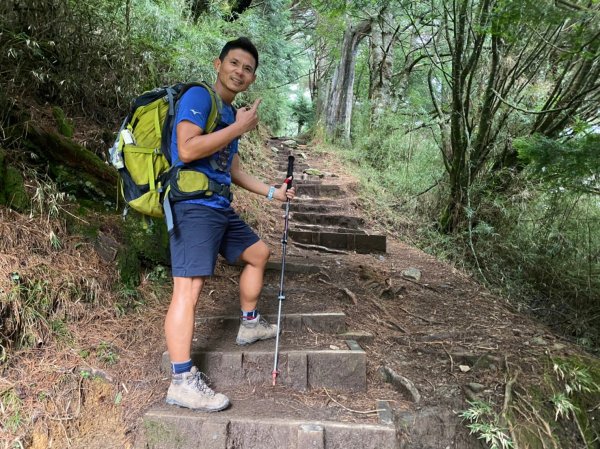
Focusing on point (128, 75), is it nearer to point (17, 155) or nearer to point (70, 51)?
point (70, 51)

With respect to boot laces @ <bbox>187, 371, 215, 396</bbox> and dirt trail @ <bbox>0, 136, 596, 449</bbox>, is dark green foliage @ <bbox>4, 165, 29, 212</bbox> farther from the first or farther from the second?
boot laces @ <bbox>187, 371, 215, 396</bbox>

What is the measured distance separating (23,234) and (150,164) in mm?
1275

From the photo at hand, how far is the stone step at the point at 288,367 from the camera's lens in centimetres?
281

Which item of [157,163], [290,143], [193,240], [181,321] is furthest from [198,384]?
[290,143]

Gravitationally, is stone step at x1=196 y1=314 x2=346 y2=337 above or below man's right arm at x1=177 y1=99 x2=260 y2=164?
below

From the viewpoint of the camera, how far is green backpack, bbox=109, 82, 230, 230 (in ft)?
7.78

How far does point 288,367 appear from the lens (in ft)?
9.30

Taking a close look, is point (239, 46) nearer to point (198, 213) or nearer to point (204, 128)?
point (204, 128)

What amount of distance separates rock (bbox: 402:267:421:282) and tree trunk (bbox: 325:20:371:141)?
30.4 feet

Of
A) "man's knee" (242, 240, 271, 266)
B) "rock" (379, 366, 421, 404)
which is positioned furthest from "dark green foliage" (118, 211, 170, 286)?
"rock" (379, 366, 421, 404)

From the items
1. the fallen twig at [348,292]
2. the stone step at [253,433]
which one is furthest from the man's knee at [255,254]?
the fallen twig at [348,292]

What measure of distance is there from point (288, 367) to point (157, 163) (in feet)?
5.50

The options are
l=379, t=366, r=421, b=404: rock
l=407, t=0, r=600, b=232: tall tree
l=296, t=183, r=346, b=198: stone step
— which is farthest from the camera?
l=296, t=183, r=346, b=198: stone step

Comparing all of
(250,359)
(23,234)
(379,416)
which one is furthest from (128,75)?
(379,416)
